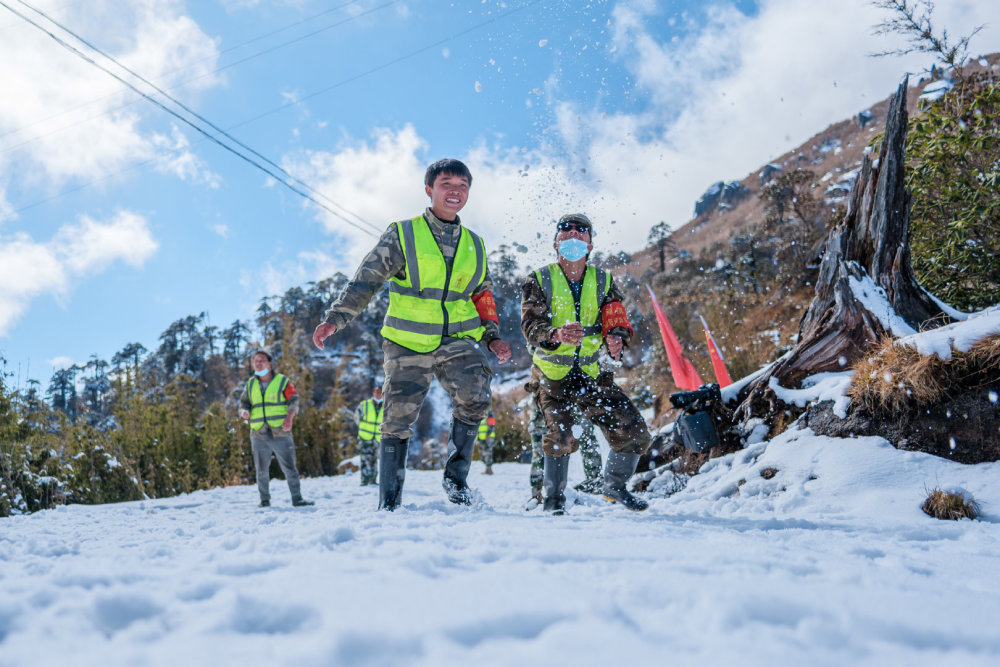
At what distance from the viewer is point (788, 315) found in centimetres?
1284

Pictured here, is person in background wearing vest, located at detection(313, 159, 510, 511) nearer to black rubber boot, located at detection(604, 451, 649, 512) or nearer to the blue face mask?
the blue face mask

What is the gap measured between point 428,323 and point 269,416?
12.7 ft

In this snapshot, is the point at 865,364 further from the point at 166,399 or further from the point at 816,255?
the point at 166,399

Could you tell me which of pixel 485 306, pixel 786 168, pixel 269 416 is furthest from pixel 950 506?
pixel 786 168

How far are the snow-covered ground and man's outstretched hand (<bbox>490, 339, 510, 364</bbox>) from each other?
4.46 ft

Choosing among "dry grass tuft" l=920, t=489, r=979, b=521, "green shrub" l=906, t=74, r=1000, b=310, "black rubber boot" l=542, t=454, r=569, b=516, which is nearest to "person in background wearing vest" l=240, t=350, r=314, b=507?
"black rubber boot" l=542, t=454, r=569, b=516

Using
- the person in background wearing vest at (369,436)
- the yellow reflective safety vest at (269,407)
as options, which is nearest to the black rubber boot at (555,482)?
the yellow reflective safety vest at (269,407)

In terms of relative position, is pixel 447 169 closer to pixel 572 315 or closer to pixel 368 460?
pixel 572 315

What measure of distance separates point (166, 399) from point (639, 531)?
39.5ft

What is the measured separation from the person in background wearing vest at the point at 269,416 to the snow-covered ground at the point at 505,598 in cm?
421

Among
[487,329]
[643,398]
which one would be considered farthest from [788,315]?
[487,329]

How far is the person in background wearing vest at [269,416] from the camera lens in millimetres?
6238

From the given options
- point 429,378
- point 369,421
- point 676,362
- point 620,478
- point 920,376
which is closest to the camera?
point 920,376

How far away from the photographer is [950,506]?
2607 millimetres
